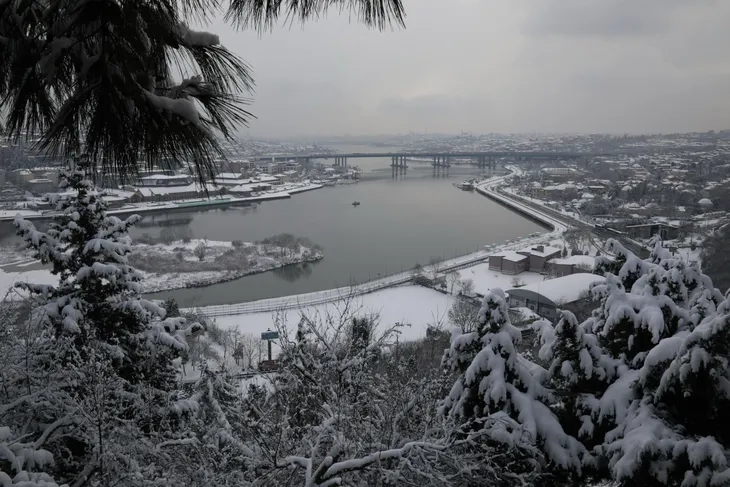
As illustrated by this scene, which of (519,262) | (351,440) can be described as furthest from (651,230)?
(351,440)

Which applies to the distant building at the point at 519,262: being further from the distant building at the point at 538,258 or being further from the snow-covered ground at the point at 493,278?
the snow-covered ground at the point at 493,278

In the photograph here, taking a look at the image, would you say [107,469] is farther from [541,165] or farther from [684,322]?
[541,165]

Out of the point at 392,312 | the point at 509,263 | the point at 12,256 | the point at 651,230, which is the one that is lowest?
the point at 392,312

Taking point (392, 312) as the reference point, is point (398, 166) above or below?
above

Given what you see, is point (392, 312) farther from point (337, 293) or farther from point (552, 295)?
point (552, 295)

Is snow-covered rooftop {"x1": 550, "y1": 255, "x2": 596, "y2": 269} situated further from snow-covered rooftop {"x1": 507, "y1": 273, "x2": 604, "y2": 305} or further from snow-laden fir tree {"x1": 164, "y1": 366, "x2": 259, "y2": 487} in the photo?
snow-laden fir tree {"x1": 164, "y1": 366, "x2": 259, "y2": 487}

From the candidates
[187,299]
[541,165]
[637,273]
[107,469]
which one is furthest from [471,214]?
[541,165]

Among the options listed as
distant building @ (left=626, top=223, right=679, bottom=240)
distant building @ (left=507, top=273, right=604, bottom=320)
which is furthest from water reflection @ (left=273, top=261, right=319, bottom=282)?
distant building @ (left=626, top=223, right=679, bottom=240)
